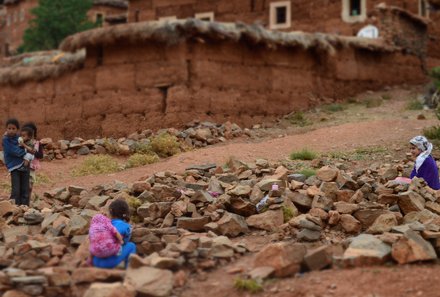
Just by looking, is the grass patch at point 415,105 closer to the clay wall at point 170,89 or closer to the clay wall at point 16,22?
the clay wall at point 170,89

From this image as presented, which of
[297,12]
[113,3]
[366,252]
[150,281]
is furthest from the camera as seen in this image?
[113,3]

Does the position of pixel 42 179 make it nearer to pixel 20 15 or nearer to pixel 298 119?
pixel 298 119

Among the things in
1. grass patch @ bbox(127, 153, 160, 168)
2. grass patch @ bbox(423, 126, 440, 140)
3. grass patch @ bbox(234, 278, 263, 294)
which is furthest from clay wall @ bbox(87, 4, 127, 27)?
grass patch @ bbox(234, 278, 263, 294)

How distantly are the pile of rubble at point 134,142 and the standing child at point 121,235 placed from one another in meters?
6.39

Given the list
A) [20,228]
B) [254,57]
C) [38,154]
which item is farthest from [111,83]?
[20,228]

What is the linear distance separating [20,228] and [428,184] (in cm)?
480

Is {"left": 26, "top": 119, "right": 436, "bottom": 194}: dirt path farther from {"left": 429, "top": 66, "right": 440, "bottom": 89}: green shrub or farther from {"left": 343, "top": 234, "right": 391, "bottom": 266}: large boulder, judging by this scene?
{"left": 343, "top": 234, "right": 391, "bottom": 266}: large boulder

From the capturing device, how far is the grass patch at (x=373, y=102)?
16094mm

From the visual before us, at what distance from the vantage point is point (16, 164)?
28.3ft

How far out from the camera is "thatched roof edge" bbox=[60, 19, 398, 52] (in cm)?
1380

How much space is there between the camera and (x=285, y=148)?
39.6 feet

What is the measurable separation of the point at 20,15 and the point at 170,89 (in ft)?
83.6

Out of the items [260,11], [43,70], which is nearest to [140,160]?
[43,70]

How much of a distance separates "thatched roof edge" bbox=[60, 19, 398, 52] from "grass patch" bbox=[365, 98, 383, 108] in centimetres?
200
